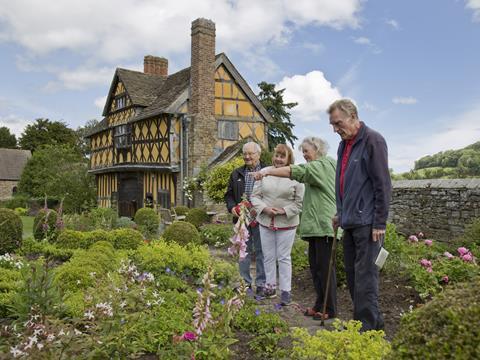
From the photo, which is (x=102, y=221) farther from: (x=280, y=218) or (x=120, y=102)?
(x=120, y=102)

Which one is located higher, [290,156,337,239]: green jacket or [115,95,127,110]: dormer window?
[115,95,127,110]: dormer window

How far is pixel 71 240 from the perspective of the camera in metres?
8.70

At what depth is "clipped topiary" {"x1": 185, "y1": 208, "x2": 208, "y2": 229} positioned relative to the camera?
14316 mm

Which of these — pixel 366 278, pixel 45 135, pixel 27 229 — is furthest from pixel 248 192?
pixel 45 135

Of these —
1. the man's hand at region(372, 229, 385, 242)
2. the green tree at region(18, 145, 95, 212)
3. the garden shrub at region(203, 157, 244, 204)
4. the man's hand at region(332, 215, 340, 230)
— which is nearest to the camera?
the man's hand at region(372, 229, 385, 242)

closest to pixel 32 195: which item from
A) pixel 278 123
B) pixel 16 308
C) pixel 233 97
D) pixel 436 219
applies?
pixel 278 123

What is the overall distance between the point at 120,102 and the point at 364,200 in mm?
20505

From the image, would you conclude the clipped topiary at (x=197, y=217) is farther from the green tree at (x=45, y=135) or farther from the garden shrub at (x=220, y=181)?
the green tree at (x=45, y=135)

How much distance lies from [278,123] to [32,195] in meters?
21.7

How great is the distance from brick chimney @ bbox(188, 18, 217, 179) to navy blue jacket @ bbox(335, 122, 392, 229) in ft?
46.7

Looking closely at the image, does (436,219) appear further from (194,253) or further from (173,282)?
(173,282)

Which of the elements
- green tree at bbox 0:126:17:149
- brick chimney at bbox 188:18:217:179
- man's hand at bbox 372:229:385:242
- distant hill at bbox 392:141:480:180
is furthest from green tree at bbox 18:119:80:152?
man's hand at bbox 372:229:385:242

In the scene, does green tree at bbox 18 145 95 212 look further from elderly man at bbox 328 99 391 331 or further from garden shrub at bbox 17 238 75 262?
elderly man at bbox 328 99 391 331

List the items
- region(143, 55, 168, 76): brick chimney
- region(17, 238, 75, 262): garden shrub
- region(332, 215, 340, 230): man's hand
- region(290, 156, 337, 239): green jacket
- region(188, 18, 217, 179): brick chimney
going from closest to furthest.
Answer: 1. region(332, 215, 340, 230): man's hand
2. region(290, 156, 337, 239): green jacket
3. region(17, 238, 75, 262): garden shrub
4. region(188, 18, 217, 179): brick chimney
5. region(143, 55, 168, 76): brick chimney
